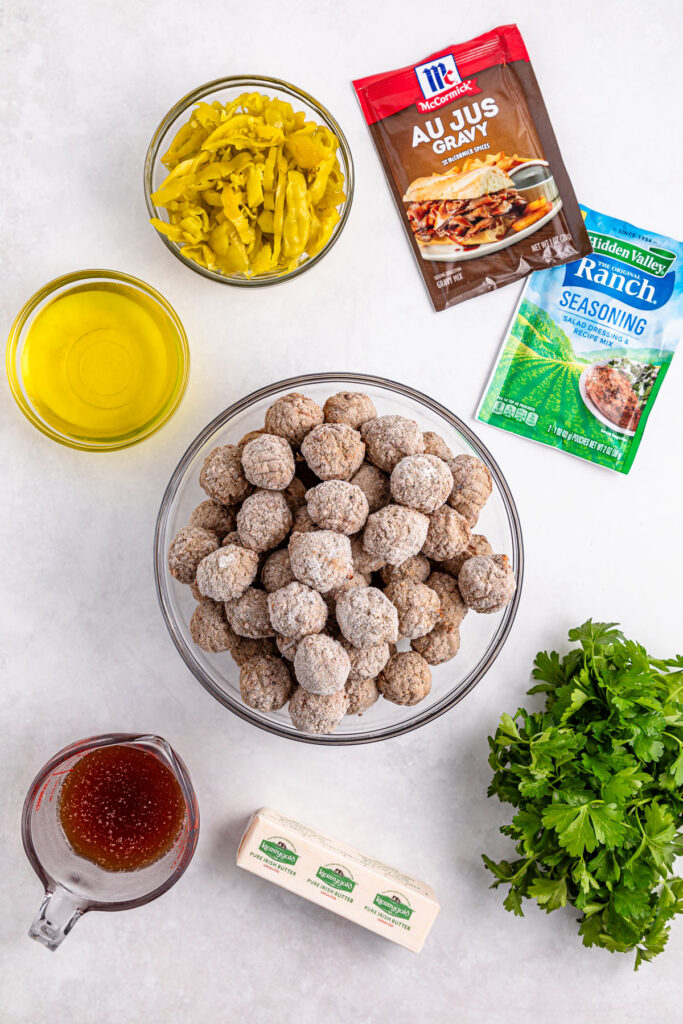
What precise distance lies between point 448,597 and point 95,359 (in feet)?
2.40

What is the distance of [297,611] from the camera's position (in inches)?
34.9

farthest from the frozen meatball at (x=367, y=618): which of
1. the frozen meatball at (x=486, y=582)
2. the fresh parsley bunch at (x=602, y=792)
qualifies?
the fresh parsley bunch at (x=602, y=792)

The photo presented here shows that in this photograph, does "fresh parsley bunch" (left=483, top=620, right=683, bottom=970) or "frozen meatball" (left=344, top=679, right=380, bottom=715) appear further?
"fresh parsley bunch" (left=483, top=620, right=683, bottom=970)

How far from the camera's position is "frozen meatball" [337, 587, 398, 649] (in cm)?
89

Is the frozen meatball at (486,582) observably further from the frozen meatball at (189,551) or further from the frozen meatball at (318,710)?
the frozen meatball at (189,551)

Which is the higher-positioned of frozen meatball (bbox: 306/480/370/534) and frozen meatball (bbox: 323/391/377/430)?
frozen meatball (bbox: 323/391/377/430)

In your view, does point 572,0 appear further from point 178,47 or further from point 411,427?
point 411,427

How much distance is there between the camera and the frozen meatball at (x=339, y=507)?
921mm

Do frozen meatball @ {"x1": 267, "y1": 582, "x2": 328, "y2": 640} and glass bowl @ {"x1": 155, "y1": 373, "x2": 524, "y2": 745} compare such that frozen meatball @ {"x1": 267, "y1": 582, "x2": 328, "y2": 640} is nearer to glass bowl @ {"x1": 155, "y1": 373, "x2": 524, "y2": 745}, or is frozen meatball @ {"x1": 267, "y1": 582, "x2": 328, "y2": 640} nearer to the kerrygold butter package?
glass bowl @ {"x1": 155, "y1": 373, "x2": 524, "y2": 745}

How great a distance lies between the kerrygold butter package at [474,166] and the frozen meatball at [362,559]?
54cm

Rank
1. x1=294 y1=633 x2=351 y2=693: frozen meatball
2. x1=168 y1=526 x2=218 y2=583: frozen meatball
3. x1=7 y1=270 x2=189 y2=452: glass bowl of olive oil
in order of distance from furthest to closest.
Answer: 1. x1=7 y1=270 x2=189 y2=452: glass bowl of olive oil
2. x1=168 y1=526 x2=218 y2=583: frozen meatball
3. x1=294 y1=633 x2=351 y2=693: frozen meatball

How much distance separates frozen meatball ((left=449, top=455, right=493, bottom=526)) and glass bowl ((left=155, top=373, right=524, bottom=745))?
0.17m

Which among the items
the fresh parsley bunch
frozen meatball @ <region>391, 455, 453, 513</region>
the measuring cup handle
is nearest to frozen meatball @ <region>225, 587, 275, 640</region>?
frozen meatball @ <region>391, 455, 453, 513</region>

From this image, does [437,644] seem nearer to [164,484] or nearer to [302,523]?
[302,523]
